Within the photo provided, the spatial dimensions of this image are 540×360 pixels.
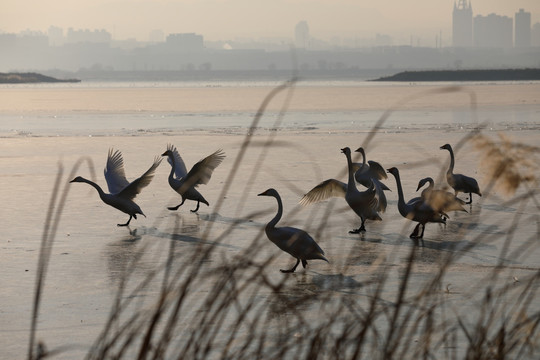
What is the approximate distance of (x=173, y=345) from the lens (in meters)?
6.77

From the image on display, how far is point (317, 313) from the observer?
304 inches

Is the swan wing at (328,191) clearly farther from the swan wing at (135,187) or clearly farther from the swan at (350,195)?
the swan wing at (135,187)

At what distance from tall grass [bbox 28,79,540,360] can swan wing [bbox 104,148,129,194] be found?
149 inches

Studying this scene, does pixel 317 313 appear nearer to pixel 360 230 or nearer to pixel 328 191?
pixel 328 191

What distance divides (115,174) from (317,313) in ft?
23.4

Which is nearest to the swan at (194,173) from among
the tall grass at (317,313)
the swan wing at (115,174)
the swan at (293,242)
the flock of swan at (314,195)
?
the flock of swan at (314,195)

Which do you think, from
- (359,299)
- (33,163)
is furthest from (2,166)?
(359,299)

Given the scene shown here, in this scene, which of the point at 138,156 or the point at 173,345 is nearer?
the point at 173,345

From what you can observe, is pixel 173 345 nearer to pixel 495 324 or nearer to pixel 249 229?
pixel 495 324

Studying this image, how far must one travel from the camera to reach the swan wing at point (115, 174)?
14.0 m

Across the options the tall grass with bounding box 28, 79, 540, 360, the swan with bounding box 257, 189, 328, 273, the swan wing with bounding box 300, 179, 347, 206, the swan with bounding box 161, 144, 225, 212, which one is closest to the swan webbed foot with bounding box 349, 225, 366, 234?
the swan wing with bounding box 300, 179, 347, 206

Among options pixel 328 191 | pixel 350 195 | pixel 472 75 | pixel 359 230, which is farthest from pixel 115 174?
pixel 472 75

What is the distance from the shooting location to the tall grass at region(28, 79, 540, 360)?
335 centimetres

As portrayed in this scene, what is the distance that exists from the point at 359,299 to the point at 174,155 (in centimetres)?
829
